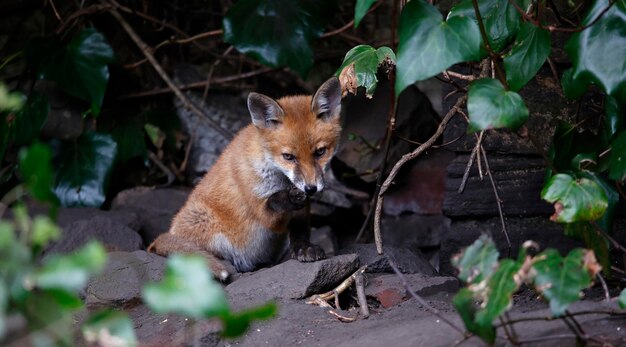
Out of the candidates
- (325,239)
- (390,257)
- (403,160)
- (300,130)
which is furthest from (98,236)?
(403,160)

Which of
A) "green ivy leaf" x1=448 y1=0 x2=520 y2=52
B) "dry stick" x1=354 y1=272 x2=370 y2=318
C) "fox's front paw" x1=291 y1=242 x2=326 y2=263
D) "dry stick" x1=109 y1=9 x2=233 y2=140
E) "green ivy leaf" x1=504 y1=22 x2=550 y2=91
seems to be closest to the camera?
"green ivy leaf" x1=504 y1=22 x2=550 y2=91

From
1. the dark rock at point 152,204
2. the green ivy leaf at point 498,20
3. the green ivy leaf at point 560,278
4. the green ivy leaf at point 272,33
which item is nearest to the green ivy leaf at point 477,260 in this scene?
the green ivy leaf at point 560,278

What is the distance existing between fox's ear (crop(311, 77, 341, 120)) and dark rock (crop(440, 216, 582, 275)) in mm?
1176

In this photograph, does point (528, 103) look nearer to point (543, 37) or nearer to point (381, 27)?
point (543, 37)

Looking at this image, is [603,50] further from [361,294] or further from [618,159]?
[361,294]

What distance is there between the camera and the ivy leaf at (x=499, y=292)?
2.68 meters

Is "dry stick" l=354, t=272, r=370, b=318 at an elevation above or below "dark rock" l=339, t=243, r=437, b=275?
above

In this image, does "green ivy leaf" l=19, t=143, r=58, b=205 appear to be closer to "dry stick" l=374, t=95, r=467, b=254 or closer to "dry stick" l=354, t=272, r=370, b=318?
"dry stick" l=354, t=272, r=370, b=318

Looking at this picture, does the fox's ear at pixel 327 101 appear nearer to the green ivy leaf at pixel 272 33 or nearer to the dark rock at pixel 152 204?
the green ivy leaf at pixel 272 33

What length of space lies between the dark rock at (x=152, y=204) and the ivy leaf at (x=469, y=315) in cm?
447

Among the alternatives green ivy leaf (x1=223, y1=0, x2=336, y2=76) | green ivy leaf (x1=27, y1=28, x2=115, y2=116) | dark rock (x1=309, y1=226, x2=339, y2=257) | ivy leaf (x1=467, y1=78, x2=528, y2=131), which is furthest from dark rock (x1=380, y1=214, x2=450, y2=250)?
ivy leaf (x1=467, y1=78, x2=528, y2=131)

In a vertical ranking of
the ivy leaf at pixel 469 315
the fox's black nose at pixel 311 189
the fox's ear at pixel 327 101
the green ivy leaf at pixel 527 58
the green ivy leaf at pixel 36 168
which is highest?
the green ivy leaf at pixel 527 58

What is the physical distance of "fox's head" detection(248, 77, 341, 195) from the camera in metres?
5.18

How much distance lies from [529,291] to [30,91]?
506 centimetres
